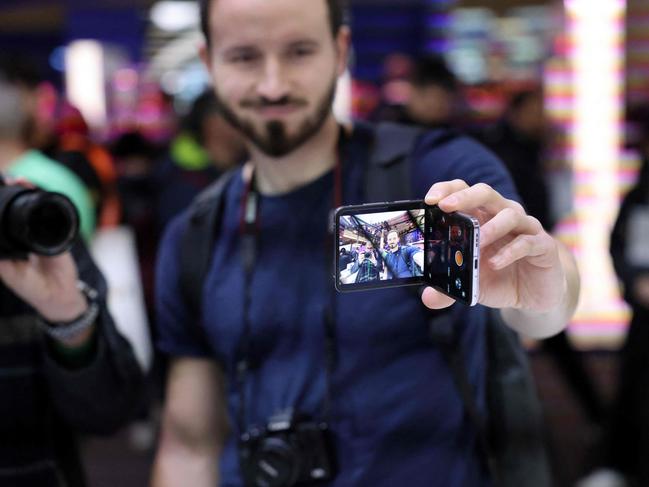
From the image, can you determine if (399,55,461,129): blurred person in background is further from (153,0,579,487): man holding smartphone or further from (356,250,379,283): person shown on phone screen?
(356,250,379,283): person shown on phone screen

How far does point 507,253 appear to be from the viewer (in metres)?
0.79

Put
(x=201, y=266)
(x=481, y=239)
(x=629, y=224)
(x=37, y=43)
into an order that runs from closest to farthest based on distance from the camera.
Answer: (x=481, y=239) → (x=201, y=266) → (x=629, y=224) → (x=37, y=43)

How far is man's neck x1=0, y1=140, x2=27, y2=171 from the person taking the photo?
162cm

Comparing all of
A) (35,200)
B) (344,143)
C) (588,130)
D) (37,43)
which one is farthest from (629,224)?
(37,43)

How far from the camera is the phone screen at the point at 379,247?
0.75 meters

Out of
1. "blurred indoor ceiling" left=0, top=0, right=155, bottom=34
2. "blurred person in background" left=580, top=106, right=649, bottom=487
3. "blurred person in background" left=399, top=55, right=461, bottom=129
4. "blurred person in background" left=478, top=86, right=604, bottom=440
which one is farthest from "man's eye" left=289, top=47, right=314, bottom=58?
"blurred indoor ceiling" left=0, top=0, right=155, bottom=34

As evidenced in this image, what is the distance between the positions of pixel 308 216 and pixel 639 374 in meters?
2.31

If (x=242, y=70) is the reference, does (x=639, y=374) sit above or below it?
below

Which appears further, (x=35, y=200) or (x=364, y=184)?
(x=364, y=184)

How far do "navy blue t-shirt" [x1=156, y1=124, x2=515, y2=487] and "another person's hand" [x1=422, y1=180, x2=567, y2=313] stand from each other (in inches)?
9.6

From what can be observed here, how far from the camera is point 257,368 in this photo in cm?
123

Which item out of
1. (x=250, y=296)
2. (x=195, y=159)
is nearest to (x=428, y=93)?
(x=195, y=159)

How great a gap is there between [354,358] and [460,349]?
0.13m

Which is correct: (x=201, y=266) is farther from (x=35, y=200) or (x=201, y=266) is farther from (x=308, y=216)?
(x=35, y=200)
